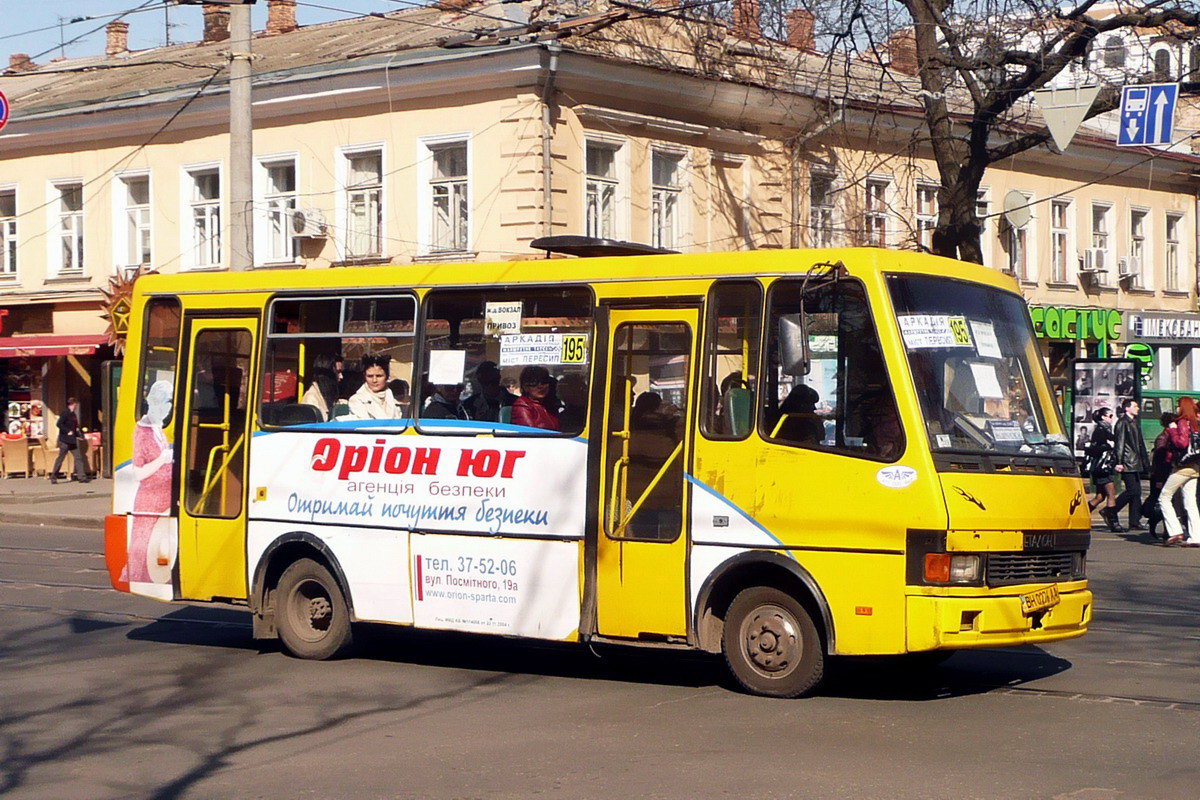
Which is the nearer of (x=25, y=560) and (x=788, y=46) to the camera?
(x=25, y=560)

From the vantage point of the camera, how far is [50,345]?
31766 millimetres

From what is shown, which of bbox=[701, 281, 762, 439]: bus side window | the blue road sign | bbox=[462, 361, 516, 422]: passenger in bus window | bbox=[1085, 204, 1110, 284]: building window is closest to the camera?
bbox=[701, 281, 762, 439]: bus side window

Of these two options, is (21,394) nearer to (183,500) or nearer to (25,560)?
(25,560)

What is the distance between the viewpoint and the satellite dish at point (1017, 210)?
107ft

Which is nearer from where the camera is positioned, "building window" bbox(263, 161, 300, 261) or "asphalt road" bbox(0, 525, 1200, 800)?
"asphalt road" bbox(0, 525, 1200, 800)

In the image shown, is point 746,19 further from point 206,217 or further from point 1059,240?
point 1059,240

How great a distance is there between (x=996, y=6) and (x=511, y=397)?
13.4m

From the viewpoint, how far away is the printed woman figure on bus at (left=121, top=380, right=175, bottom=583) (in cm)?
1138

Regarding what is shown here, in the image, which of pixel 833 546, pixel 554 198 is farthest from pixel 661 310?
pixel 554 198

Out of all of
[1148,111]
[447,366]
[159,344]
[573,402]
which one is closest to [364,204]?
[1148,111]

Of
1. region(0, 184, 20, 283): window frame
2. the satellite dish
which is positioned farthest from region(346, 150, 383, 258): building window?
the satellite dish

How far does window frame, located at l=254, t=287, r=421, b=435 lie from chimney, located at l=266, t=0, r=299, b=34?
25.9 metres

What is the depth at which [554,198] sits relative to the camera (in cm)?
2606

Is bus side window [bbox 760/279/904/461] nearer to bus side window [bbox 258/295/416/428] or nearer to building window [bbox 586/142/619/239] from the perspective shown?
bus side window [bbox 258/295/416/428]
